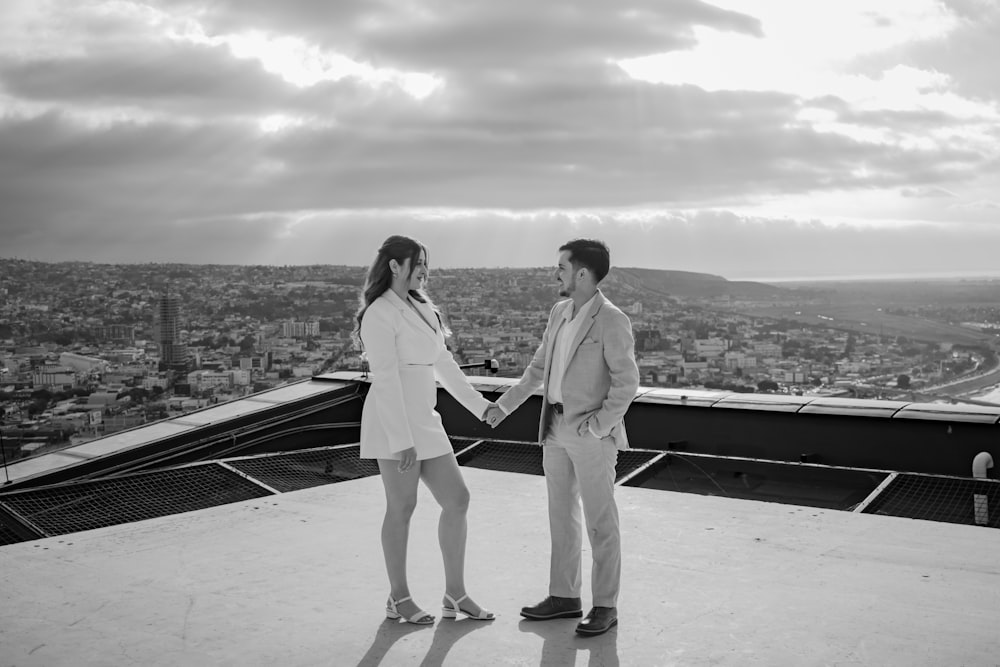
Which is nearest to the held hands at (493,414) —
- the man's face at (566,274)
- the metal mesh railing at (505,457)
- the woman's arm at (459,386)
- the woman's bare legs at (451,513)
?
the woman's arm at (459,386)

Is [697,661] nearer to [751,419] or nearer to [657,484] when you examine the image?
[657,484]

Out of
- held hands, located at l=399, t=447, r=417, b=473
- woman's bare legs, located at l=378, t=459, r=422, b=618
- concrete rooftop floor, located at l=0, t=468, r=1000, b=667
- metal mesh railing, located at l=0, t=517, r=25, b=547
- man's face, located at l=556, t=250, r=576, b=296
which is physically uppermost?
man's face, located at l=556, t=250, r=576, b=296

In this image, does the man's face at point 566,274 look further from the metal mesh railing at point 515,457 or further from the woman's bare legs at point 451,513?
the metal mesh railing at point 515,457

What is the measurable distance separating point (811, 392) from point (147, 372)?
6307mm

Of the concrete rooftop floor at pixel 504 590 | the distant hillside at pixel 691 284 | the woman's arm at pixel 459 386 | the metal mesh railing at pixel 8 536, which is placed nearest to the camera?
the concrete rooftop floor at pixel 504 590

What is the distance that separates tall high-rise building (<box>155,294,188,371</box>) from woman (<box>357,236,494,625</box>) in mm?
6297

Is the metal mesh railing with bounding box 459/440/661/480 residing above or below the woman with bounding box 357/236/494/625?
below

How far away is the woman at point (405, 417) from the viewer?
395cm

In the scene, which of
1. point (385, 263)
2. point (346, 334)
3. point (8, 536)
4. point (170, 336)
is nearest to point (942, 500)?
point (385, 263)

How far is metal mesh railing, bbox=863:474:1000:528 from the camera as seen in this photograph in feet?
19.0

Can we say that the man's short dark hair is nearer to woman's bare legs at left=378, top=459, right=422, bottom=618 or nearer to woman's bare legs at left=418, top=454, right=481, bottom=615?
woman's bare legs at left=418, top=454, right=481, bottom=615

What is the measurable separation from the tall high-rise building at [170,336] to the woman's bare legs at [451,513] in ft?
20.9

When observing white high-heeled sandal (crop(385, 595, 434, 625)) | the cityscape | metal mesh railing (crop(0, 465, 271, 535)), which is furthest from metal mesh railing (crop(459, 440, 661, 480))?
white high-heeled sandal (crop(385, 595, 434, 625))

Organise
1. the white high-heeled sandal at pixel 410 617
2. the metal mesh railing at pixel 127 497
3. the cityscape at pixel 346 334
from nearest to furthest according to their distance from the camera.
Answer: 1. the white high-heeled sandal at pixel 410 617
2. the metal mesh railing at pixel 127 497
3. the cityscape at pixel 346 334
